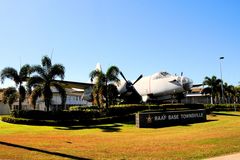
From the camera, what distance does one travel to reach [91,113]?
99.5 feet

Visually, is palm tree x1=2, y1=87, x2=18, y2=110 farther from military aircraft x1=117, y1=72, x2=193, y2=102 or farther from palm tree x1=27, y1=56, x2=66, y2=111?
military aircraft x1=117, y1=72, x2=193, y2=102

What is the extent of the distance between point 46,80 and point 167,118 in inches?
525

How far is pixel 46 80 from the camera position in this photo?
29.5m

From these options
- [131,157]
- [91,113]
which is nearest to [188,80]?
[91,113]

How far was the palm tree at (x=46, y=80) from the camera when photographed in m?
29.0

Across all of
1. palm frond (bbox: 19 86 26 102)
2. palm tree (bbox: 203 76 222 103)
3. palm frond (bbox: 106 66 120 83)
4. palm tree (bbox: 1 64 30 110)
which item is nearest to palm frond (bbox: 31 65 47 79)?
palm tree (bbox: 1 64 30 110)

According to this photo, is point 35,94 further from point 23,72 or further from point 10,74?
point 10,74

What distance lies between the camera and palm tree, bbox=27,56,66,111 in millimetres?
29031

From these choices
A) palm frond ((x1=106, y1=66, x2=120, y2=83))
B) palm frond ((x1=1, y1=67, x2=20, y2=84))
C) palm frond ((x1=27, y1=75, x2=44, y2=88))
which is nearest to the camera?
palm frond ((x1=27, y1=75, x2=44, y2=88))

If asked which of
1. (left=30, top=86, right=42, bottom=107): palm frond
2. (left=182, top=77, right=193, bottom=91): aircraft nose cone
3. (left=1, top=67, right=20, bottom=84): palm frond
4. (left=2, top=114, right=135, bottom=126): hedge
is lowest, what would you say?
(left=2, top=114, right=135, bottom=126): hedge

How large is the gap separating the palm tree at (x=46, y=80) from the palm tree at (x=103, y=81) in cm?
508

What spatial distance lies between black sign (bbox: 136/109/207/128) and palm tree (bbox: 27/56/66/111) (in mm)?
9898

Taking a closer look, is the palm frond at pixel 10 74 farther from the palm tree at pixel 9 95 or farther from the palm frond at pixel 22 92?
the palm tree at pixel 9 95

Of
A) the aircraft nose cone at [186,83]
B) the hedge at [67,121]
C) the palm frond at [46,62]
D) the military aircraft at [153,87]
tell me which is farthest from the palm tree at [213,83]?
the palm frond at [46,62]
